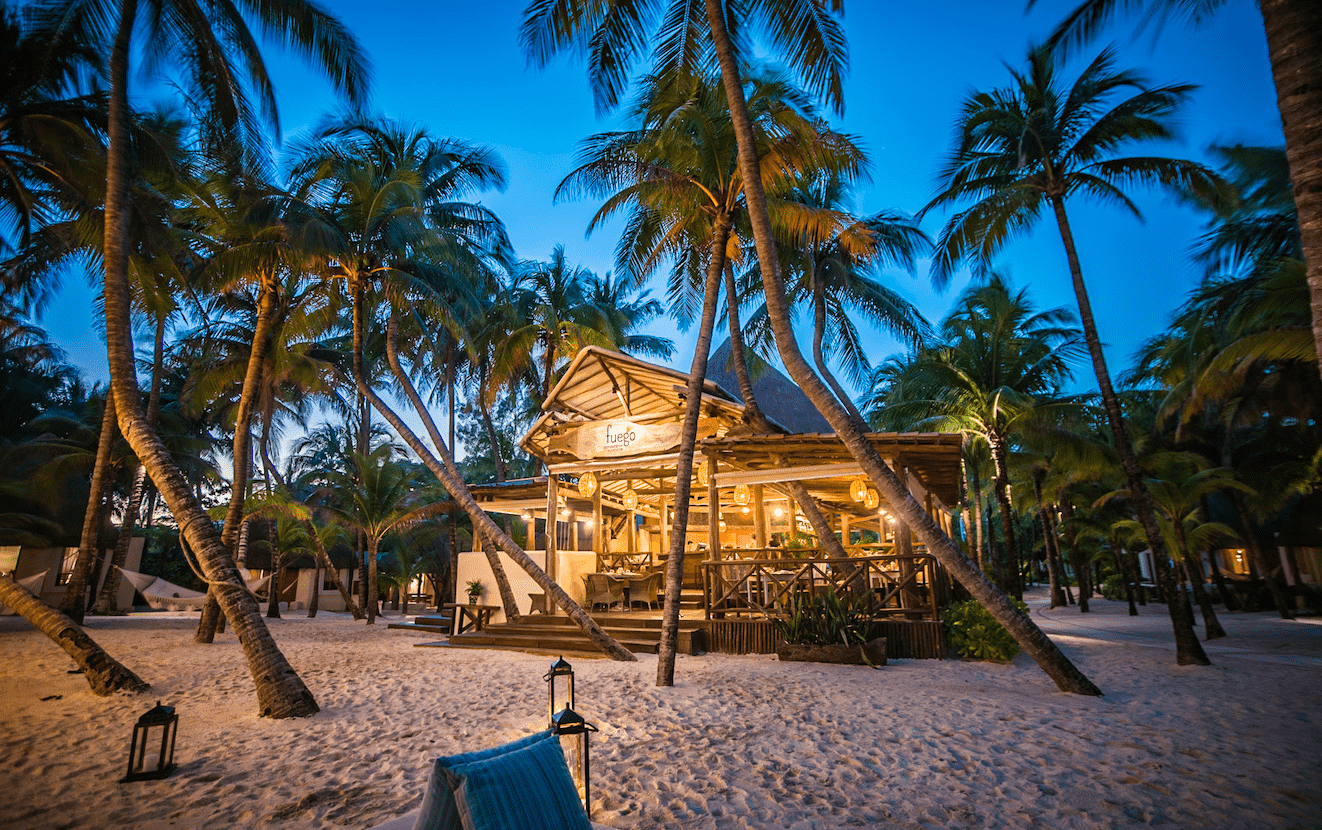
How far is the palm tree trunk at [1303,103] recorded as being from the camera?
3.07 metres

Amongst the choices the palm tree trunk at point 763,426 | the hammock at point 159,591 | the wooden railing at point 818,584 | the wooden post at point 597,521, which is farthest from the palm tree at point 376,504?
the palm tree trunk at point 763,426

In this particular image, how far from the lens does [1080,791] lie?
3.80 metres

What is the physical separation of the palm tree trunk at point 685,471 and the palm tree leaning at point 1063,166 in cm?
544

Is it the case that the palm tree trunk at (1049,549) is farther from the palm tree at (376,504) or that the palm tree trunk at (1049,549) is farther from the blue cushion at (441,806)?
the blue cushion at (441,806)

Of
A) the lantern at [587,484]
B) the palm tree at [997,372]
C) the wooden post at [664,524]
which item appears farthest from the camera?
the wooden post at [664,524]

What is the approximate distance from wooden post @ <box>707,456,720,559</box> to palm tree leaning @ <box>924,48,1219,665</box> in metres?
5.90

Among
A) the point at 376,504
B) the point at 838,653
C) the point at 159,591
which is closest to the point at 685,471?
the point at 838,653

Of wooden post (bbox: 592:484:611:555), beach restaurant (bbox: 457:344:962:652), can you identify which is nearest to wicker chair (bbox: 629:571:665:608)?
beach restaurant (bbox: 457:344:962:652)

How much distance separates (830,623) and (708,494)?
341cm

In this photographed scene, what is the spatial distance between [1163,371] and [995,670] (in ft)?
37.0

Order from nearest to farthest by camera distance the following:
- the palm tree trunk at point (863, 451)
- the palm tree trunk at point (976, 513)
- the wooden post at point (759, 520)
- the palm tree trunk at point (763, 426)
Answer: the palm tree trunk at point (863, 451), the palm tree trunk at point (763, 426), the wooden post at point (759, 520), the palm tree trunk at point (976, 513)

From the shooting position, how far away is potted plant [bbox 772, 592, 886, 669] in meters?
8.51

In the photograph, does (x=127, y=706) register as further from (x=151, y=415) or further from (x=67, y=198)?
(x=151, y=415)

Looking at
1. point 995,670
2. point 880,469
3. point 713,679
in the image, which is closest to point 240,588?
point 713,679
